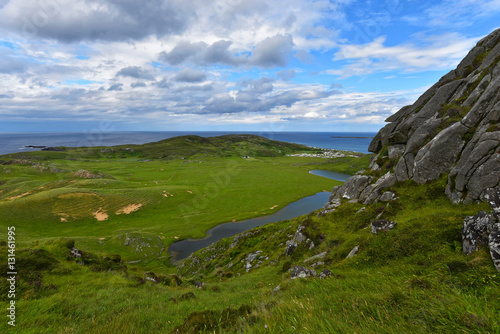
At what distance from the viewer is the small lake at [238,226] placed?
57406mm

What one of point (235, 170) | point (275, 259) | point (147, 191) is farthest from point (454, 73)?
point (235, 170)

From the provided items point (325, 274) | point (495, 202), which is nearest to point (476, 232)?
point (495, 202)

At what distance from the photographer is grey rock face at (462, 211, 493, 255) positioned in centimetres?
1011

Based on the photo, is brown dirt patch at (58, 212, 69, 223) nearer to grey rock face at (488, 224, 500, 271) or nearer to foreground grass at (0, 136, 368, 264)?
foreground grass at (0, 136, 368, 264)

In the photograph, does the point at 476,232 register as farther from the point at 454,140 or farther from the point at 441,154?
the point at 454,140

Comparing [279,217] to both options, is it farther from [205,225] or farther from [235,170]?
[235,170]

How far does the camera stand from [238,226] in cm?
7231

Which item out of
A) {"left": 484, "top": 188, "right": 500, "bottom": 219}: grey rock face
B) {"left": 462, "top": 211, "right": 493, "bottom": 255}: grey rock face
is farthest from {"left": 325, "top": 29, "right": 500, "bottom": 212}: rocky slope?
{"left": 484, "top": 188, "right": 500, "bottom": 219}: grey rock face

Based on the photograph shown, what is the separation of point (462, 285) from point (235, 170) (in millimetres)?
165848

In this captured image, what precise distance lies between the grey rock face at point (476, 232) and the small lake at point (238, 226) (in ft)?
180

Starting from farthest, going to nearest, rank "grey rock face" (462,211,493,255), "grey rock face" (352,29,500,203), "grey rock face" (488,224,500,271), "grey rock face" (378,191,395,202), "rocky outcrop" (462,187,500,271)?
1. "grey rock face" (378,191,395,202)
2. "grey rock face" (352,29,500,203)
3. "grey rock face" (462,211,493,255)
4. "rocky outcrop" (462,187,500,271)
5. "grey rock face" (488,224,500,271)

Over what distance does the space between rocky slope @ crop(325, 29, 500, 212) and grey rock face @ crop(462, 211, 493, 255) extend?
272 inches

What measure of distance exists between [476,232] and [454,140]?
638 inches

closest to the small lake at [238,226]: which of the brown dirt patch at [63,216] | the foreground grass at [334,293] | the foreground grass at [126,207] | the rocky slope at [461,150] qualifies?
the foreground grass at [126,207]
